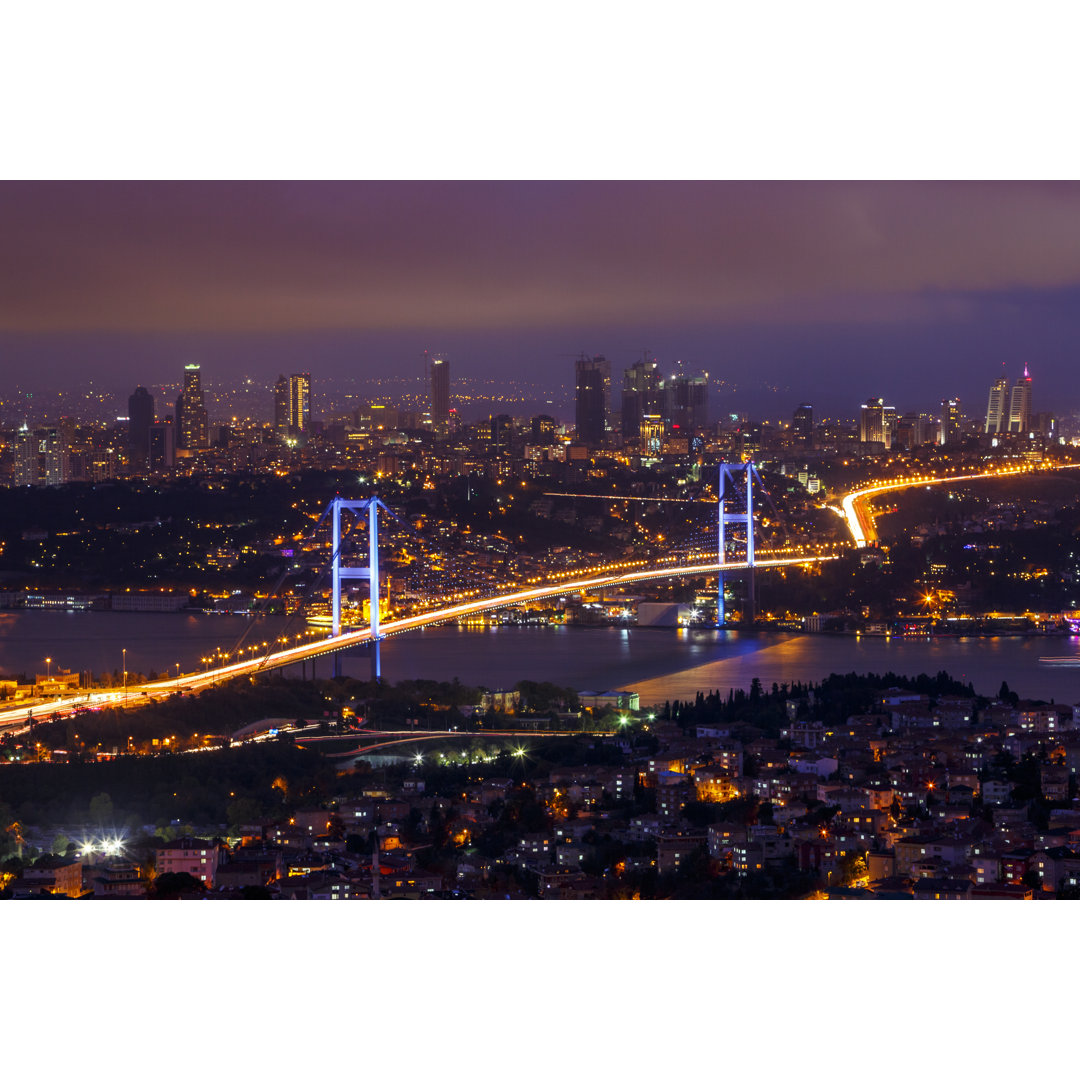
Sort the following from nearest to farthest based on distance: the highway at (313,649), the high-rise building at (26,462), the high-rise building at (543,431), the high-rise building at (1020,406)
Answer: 1. the highway at (313,649)
2. the high-rise building at (1020,406)
3. the high-rise building at (543,431)
4. the high-rise building at (26,462)

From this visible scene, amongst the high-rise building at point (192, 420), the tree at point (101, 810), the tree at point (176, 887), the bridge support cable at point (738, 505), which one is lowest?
the tree at point (176, 887)

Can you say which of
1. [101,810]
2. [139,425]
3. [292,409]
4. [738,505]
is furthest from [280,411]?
[101,810]

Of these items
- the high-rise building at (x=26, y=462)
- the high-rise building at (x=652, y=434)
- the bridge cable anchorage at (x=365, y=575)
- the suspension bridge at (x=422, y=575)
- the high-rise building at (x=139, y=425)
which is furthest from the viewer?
the high-rise building at (x=26, y=462)

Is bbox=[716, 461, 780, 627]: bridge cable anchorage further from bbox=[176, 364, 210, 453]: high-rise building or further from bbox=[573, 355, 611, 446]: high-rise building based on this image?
bbox=[176, 364, 210, 453]: high-rise building

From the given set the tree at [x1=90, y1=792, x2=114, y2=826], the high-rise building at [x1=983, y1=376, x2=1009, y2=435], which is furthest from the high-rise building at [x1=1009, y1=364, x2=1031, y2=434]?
the tree at [x1=90, y1=792, x2=114, y2=826]

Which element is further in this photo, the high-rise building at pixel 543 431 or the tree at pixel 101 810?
the high-rise building at pixel 543 431

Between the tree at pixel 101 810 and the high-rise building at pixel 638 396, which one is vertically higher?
the high-rise building at pixel 638 396

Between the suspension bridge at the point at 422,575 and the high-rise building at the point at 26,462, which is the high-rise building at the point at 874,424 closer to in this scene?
the suspension bridge at the point at 422,575

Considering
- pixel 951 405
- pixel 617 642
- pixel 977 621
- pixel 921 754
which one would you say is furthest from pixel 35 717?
pixel 951 405

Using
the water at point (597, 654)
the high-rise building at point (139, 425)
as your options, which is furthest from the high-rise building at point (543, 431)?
the high-rise building at point (139, 425)
